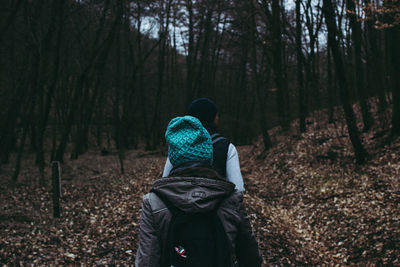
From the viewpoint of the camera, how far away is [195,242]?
204cm

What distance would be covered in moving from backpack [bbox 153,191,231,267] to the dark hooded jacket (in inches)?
1.7

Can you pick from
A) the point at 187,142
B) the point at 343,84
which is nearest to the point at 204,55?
the point at 343,84

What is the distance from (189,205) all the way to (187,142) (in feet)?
1.37

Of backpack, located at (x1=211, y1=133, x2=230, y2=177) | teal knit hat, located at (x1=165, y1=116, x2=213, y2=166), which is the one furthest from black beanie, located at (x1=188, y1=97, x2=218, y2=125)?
teal knit hat, located at (x1=165, y1=116, x2=213, y2=166)

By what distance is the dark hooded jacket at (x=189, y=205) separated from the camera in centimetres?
206

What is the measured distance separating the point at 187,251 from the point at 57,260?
17.2 feet

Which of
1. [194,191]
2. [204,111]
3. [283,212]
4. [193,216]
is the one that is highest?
[204,111]

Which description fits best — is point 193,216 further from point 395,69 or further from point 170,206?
point 395,69

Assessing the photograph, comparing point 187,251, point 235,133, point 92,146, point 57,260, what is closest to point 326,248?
point 57,260

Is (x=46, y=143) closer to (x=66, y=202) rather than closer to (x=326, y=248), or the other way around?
(x=66, y=202)

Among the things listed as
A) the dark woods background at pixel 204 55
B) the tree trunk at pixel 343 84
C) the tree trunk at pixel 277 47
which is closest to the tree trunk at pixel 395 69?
the dark woods background at pixel 204 55

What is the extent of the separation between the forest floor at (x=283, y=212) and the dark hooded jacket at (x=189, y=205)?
14.5 feet

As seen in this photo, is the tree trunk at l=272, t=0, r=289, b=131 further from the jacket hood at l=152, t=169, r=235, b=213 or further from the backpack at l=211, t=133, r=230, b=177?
the jacket hood at l=152, t=169, r=235, b=213

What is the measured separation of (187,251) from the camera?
2043 millimetres
